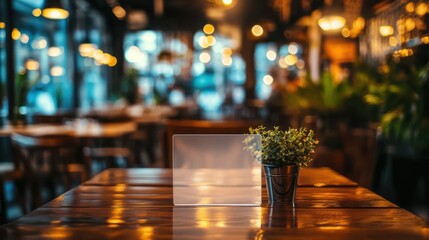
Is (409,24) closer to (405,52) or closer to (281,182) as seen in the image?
(405,52)

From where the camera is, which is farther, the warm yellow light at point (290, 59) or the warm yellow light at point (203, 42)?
the warm yellow light at point (290, 59)

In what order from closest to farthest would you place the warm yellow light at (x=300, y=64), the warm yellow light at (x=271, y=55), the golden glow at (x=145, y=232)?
the golden glow at (x=145, y=232) < the warm yellow light at (x=300, y=64) < the warm yellow light at (x=271, y=55)

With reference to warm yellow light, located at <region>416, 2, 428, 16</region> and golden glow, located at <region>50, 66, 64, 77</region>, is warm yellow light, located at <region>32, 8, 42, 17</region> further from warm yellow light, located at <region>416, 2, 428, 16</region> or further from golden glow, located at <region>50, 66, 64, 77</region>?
warm yellow light, located at <region>416, 2, 428, 16</region>

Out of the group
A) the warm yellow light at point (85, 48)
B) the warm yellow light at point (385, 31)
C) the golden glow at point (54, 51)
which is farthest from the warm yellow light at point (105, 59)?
the warm yellow light at point (385, 31)

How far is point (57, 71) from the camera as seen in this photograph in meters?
10.3

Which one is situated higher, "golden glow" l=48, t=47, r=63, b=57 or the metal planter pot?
"golden glow" l=48, t=47, r=63, b=57

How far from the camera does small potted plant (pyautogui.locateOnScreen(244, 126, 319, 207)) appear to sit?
5.56 feet

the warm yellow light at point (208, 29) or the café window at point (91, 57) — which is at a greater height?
the warm yellow light at point (208, 29)

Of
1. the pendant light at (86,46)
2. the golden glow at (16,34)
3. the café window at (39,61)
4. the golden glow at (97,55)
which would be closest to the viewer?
the golden glow at (16,34)

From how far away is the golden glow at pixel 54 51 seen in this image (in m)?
9.64

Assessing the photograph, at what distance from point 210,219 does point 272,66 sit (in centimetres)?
1594

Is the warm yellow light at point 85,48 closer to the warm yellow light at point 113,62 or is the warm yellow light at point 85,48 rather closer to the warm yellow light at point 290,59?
the warm yellow light at point 113,62

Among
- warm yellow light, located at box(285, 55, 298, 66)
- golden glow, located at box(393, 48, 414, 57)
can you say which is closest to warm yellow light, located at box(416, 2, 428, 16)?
golden glow, located at box(393, 48, 414, 57)

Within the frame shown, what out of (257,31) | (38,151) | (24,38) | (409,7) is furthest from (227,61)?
(38,151)
